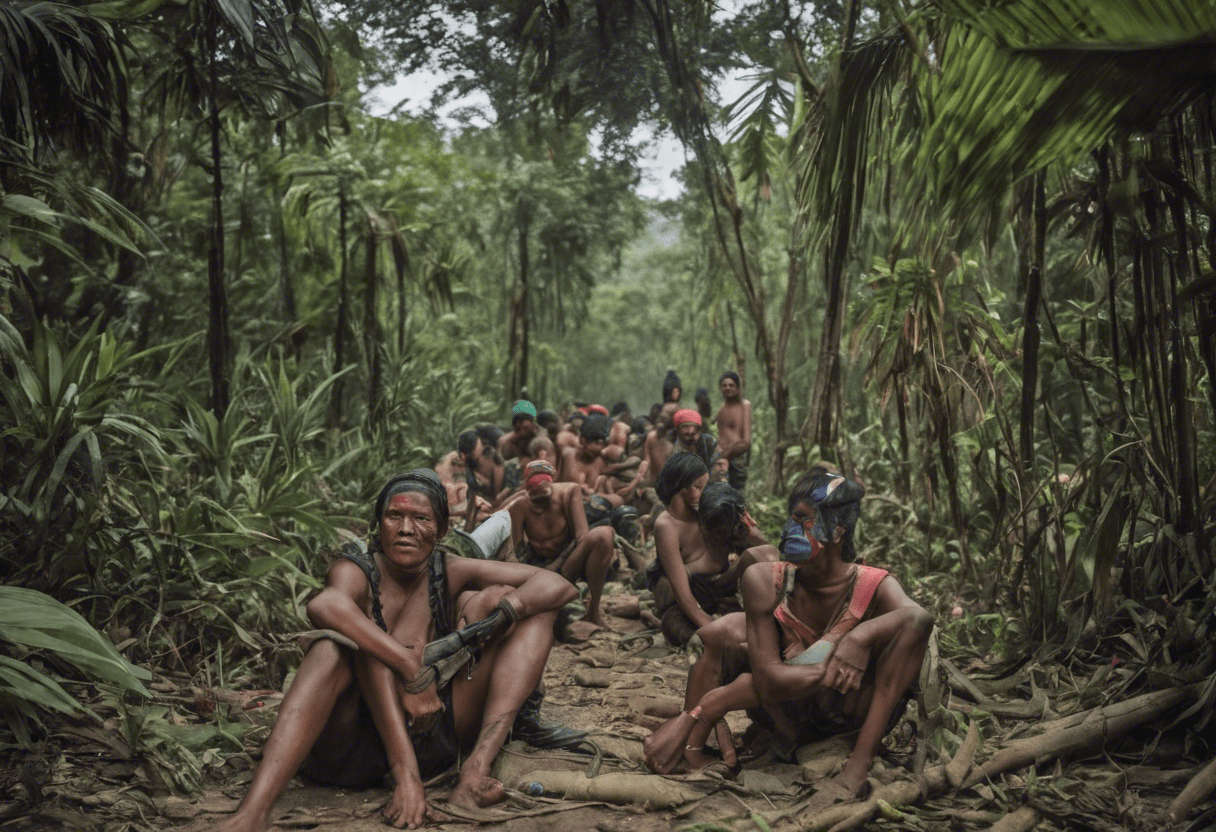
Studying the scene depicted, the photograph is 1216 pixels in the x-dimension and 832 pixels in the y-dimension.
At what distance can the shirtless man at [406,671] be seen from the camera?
3082 mm

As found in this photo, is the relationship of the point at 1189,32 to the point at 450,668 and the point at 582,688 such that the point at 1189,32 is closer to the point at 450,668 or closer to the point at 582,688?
the point at 450,668

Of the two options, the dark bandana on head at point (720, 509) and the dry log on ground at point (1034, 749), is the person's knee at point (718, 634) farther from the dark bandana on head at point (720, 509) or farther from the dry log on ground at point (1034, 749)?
the dark bandana on head at point (720, 509)

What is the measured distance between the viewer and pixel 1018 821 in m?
2.99

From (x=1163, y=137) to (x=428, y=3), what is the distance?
14.9ft

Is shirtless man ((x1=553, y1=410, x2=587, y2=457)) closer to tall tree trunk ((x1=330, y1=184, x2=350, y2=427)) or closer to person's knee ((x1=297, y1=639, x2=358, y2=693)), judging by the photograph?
tall tree trunk ((x1=330, y1=184, x2=350, y2=427))

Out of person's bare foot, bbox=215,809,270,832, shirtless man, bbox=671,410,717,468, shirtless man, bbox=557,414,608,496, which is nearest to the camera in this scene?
person's bare foot, bbox=215,809,270,832

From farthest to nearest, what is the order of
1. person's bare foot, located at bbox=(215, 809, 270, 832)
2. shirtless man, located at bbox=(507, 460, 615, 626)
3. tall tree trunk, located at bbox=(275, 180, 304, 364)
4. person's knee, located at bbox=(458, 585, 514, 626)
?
tall tree trunk, located at bbox=(275, 180, 304, 364) → shirtless man, located at bbox=(507, 460, 615, 626) → person's knee, located at bbox=(458, 585, 514, 626) → person's bare foot, located at bbox=(215, 809, 270, 832)

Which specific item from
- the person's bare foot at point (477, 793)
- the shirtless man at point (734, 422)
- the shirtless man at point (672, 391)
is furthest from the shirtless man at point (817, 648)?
the shirtless man at point (672, 391)

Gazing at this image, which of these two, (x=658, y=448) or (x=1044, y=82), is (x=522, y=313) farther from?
(x=1044, y=82)

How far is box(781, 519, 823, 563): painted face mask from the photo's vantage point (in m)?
3.30

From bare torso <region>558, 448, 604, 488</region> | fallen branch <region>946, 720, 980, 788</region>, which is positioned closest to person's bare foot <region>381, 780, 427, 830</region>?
fallen branch <region>946, 720, 980, 788</region>

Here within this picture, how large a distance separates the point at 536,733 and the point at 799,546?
124cm

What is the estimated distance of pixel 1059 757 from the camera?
3414 mm

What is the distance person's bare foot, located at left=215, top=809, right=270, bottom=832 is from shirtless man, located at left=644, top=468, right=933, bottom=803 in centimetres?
131
